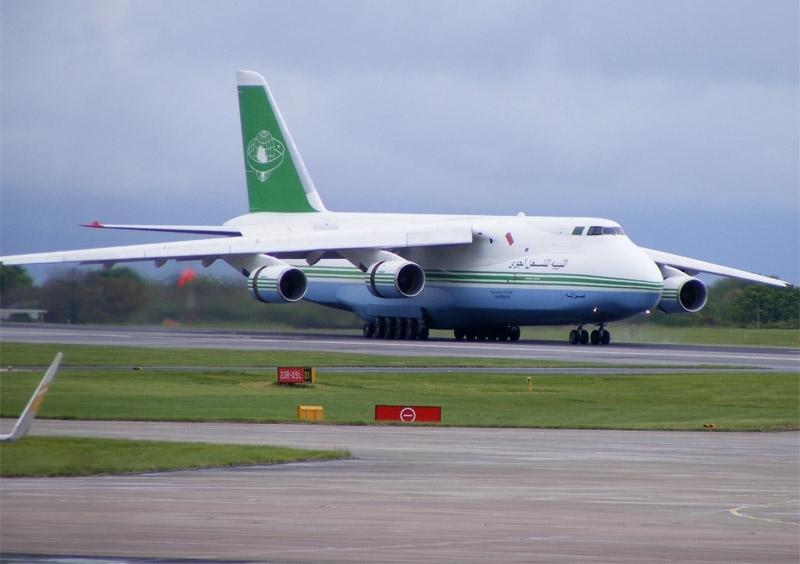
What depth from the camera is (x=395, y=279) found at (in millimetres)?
49812

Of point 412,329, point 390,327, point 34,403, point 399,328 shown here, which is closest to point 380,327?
point 390,327

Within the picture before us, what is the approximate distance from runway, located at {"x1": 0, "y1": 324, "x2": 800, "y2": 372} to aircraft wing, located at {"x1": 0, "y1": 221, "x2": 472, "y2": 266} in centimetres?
293

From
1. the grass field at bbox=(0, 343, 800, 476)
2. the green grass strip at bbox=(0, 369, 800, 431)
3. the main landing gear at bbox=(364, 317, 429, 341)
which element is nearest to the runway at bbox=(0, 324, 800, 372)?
the main landing gear at bbox=(364, 317, 429, 341)

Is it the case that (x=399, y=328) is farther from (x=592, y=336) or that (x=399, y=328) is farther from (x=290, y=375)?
(x=290, y=375)

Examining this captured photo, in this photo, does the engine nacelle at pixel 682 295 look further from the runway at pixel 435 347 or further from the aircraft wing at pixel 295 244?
the aircraft wing at pixel 295 244

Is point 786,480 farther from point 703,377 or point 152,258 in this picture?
point 152,258

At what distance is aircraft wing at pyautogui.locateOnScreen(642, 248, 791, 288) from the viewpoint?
55125 millimetres

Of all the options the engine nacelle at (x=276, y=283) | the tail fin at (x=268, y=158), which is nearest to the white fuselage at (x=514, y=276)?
the engine nacelle at (x=276, y=283)

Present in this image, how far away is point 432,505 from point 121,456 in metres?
5.23

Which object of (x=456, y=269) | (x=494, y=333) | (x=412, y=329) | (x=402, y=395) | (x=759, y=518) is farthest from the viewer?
(x=494, y=333)

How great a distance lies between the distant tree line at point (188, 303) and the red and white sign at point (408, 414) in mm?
17891

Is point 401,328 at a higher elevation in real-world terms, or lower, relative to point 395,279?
lower

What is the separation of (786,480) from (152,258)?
34.9m

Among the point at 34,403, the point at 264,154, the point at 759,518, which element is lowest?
the point at 759,518
